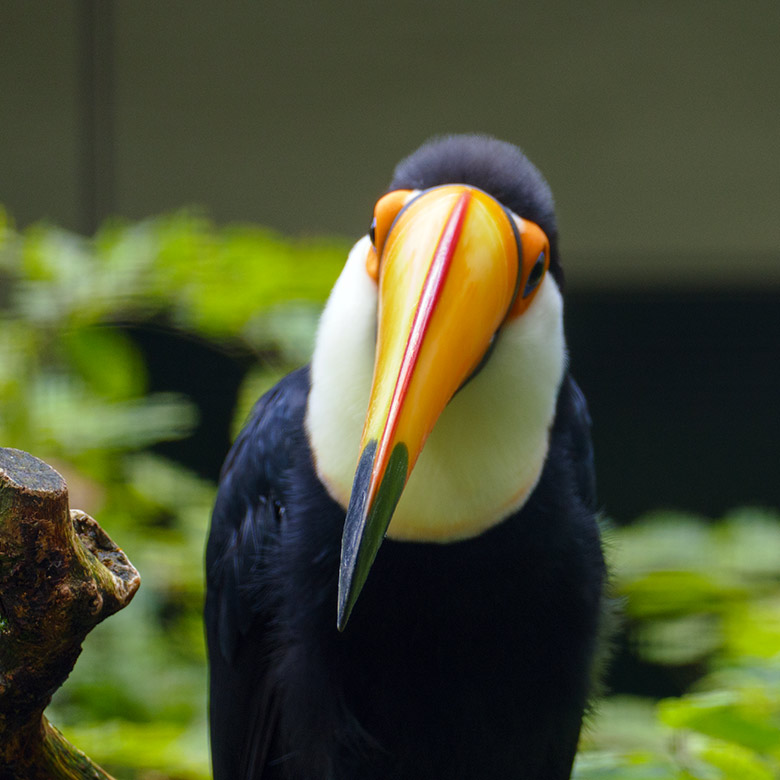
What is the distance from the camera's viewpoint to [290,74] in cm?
335

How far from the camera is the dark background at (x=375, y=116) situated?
3.30 m

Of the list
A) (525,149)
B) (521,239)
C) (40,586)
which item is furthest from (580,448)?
(525,149)

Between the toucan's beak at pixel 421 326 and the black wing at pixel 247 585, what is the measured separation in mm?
398

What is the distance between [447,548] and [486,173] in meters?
0.45

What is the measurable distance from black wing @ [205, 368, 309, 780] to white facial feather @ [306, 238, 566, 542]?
0.57 ft

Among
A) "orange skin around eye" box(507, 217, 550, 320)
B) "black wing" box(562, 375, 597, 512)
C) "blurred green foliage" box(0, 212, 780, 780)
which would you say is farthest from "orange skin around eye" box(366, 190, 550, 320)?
"blurred green foliage" box(0, 212, 780, 780)

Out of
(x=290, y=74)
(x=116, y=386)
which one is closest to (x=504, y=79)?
(x=290, y=74)

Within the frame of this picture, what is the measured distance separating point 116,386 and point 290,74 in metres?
1.64

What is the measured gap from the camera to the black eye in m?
1.20

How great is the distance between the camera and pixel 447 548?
128 cm

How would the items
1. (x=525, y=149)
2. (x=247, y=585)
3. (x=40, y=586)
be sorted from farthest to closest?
(x=525, y=149), (x=247, y=585), (x=40, y=586)

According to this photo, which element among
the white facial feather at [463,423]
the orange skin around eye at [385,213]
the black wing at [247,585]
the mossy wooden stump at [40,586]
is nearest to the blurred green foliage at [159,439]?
the black wing at [247,585]

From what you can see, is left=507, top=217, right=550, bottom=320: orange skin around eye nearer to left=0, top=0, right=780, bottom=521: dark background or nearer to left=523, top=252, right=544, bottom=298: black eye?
left=523, top=252, right=544, bottom=298: black eye

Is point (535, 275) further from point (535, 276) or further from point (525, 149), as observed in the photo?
point (525, 149)
